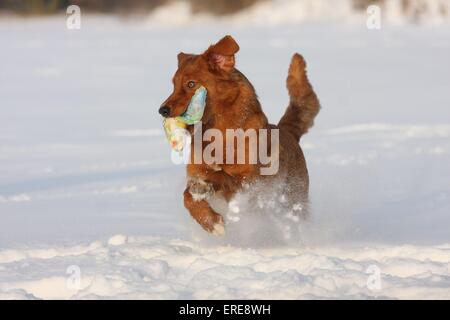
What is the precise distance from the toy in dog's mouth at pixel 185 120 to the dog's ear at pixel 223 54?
19 centimetres

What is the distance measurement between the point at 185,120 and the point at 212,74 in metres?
0.35

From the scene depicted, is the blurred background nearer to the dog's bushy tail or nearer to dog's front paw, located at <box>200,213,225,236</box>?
the dog's bushy tail

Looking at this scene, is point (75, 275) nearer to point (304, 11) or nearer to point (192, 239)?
point (192, 239)

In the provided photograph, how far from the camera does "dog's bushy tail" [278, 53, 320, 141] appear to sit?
6.71 meters

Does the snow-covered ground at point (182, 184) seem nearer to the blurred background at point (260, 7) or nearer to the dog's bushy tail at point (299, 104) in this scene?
the dog's bushy tail at point (299, 104)

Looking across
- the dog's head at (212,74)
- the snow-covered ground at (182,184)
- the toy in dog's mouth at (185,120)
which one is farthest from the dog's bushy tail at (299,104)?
the toy in dog's mouth at (185,120)

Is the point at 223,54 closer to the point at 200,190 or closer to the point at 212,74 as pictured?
the point at 212,74

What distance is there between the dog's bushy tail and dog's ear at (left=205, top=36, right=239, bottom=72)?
1.04m

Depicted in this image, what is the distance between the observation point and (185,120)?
5602mm

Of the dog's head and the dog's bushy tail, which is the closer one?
the dog's head

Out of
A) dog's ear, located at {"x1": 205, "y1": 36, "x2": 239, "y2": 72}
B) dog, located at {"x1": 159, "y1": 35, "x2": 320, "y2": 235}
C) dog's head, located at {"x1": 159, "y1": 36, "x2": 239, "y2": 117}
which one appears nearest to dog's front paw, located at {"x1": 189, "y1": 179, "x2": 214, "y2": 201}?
dog, located at {"x1": 159, "y1": 35, "x2": 320, "y2": 235}

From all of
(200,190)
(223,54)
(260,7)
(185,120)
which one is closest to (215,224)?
(200,190)

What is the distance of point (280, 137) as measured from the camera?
6.16 m
